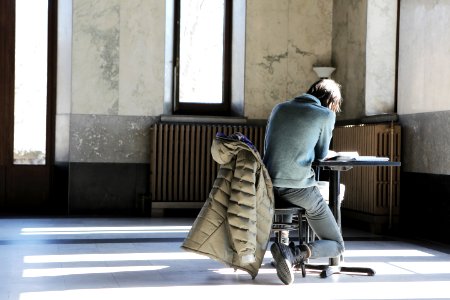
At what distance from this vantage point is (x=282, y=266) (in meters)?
4.57

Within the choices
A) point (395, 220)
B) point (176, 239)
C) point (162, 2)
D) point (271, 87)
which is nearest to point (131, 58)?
point (162, 2)

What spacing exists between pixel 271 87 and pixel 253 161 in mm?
4847

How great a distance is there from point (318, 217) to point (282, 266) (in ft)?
1.36

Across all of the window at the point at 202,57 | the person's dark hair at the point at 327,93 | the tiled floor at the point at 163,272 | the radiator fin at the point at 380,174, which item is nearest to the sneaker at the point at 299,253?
the tiled floor at the point at 163,272

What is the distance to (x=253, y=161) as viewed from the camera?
460 centimetres

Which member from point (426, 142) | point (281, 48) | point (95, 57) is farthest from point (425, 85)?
point (95, 57)

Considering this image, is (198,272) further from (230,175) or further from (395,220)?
(395,220)

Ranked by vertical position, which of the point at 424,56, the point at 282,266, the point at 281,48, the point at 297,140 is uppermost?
the point at 281,48

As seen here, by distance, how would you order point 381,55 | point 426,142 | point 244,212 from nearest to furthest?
point 244,212
point 426,142
point 381,55

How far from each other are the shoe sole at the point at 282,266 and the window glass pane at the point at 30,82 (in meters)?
5.33

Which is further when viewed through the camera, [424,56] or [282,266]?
[424,56]

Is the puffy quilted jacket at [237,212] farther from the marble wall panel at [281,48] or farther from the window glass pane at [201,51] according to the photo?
the window glass pane at [201,51]

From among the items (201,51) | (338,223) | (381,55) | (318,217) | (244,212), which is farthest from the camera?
(201,51)

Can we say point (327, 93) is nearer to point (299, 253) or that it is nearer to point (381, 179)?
point (299, 253)
